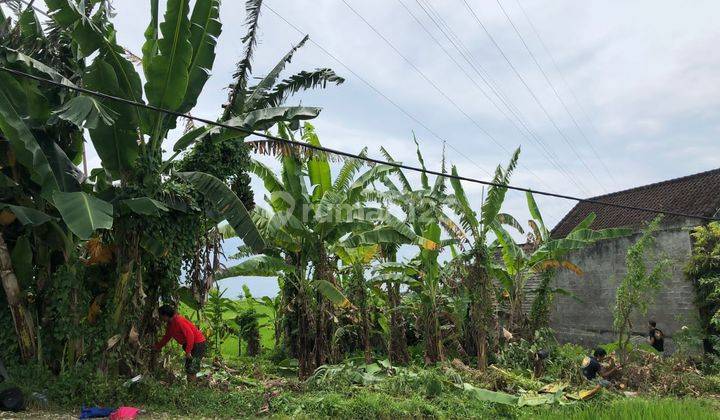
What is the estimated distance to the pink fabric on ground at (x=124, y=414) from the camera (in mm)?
6703

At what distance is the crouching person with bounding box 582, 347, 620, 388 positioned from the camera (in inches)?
370

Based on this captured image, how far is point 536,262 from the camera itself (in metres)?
13.4

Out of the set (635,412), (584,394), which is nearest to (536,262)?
(584,394)

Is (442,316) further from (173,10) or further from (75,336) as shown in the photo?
Answer: (173,10)

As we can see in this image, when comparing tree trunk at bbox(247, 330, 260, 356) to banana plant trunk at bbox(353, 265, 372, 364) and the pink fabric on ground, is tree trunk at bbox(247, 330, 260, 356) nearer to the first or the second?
banana plant trunk at bbox(353, 265, 372, 364)

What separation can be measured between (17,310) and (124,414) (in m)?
2.60

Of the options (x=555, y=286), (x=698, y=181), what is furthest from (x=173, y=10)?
(x=698, y=181)

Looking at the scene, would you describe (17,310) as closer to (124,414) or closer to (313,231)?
(124,414)

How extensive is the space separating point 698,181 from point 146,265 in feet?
48.2

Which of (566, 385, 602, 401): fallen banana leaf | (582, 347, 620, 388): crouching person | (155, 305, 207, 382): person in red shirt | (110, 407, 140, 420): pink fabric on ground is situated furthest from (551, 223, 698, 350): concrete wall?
(110, 407, 140, 420): pink fabric on ground

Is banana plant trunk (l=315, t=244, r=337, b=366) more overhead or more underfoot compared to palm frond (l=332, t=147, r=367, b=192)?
more underfoot

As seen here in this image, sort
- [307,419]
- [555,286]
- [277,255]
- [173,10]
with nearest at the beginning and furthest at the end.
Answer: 1. [307,419]
2. [173,10]
3. [277,255]
4. [555,286]

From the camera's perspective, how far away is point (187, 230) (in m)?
8.75

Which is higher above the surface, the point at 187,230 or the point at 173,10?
the point at 173,10
